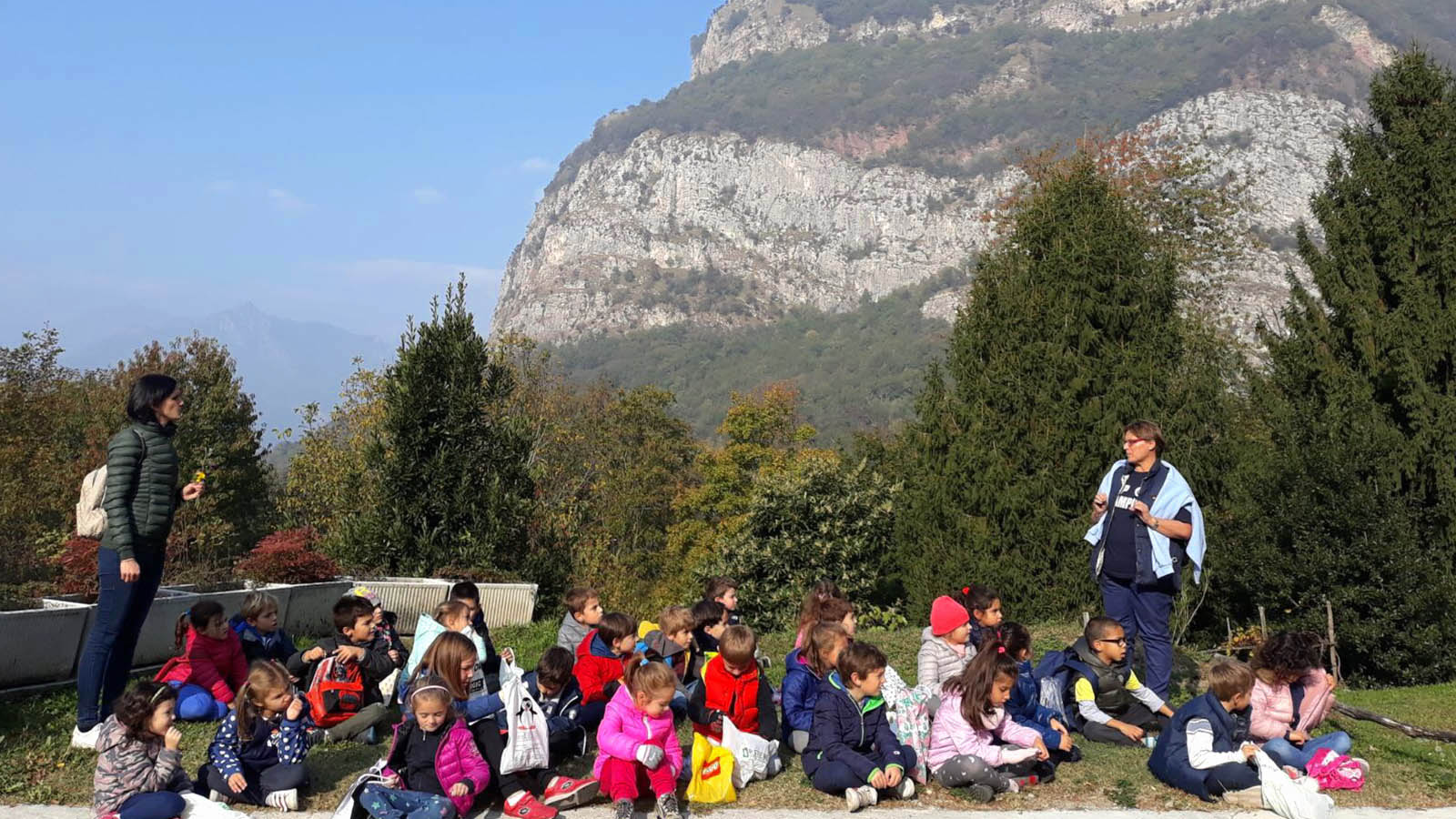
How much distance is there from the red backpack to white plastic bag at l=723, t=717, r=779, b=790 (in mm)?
2632

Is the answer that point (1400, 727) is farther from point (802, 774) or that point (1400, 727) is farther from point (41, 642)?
point (41, 642)

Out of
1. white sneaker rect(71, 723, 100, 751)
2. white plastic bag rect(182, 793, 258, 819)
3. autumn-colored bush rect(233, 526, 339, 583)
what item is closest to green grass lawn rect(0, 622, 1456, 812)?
white sneaker rect(71, 723, 100, 751)

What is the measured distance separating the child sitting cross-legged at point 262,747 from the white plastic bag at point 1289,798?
4.91 metres

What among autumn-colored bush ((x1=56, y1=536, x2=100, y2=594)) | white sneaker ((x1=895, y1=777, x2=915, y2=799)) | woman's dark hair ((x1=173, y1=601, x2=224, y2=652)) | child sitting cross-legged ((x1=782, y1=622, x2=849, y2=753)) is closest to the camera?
white sneaker ((x1=895, y1=777, x2=915, y2=799))

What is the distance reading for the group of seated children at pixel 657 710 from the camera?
5445 mm

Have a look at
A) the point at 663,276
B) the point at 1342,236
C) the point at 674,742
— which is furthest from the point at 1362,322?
the point at 663,276

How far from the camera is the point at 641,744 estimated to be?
17.8 feet

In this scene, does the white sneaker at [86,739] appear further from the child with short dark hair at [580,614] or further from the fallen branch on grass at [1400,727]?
the fallen branch on grass at [1400,727]

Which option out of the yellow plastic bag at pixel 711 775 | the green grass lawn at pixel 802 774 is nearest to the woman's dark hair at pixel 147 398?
the green grass lawn at pixel 802 774

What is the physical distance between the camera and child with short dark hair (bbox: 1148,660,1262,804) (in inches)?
227

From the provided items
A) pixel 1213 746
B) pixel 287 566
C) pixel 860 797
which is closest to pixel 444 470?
pixel 287 566

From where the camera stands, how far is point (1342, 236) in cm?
1634

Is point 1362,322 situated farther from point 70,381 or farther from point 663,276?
point 663,276

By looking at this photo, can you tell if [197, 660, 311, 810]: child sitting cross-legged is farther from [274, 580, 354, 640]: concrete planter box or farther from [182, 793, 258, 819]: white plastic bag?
[274, 580, 354, 640]: concrete planter box
